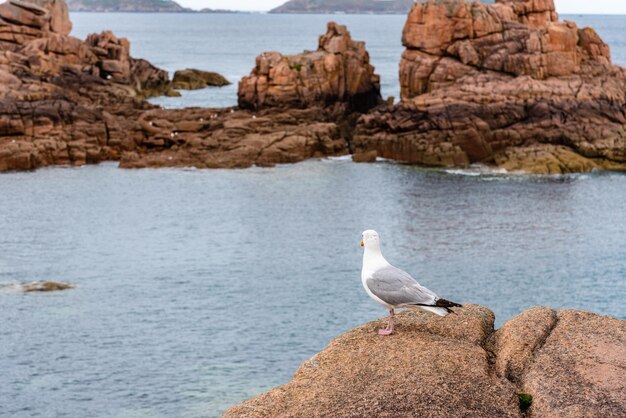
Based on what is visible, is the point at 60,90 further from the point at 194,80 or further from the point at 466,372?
the point at 466,372

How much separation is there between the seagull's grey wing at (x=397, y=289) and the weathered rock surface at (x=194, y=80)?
428ft

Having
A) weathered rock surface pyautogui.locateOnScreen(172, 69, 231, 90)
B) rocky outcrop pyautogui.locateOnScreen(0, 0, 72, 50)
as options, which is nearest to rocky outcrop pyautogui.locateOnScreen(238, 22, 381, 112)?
rocky outcrop pyautogui.locateOnScreen(0, 0, 72, 50)

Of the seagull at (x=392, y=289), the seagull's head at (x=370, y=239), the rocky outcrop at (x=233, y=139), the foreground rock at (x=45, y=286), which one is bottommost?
the foreground rock at (x=45, y=286)

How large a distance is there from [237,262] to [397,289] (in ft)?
135

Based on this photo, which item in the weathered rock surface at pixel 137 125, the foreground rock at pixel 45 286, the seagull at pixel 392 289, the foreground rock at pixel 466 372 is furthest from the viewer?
the weathered rock surface at pixel 137 125

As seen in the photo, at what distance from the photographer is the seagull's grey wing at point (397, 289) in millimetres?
17219

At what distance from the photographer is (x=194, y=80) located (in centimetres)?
14888

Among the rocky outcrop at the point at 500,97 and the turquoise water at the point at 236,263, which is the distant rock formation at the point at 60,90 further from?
the rocky outcrop at the point at 500,97

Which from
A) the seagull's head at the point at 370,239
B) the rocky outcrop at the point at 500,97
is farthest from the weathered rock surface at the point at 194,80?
the seagull's head at the point at 370,239

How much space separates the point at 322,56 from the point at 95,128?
25.4 metres

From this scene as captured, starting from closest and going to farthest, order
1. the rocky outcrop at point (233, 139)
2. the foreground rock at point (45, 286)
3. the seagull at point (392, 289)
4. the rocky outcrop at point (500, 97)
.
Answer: the seagull at point (392, 289) → the foreground rock at point (45, 286) → the rocky outcrop at point (500, 97) → the rocky outcrop at point (233, 139)

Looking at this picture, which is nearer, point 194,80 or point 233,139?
point 233,139

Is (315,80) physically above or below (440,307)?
above

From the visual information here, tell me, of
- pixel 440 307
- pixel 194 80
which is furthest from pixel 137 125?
pixel 440 307
